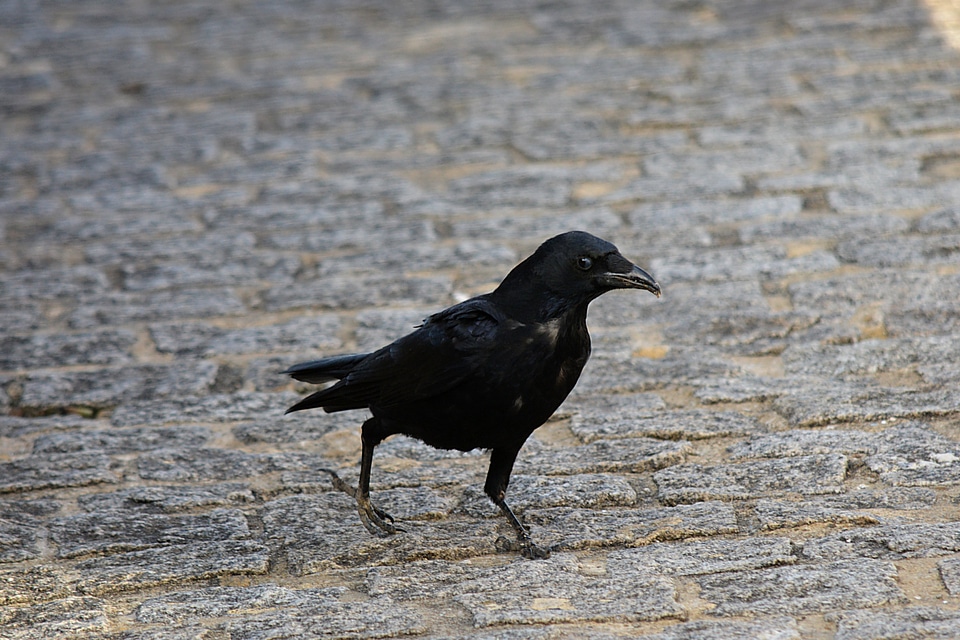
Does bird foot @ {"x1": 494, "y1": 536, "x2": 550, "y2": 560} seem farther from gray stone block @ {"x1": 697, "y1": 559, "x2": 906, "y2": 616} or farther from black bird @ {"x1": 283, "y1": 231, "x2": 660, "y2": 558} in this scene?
gray stone block @ {"x1": 697, "y1": 559, "x2": 906, "y2": 616}

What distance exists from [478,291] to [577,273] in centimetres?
206

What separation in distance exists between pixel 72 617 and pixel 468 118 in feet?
17.0

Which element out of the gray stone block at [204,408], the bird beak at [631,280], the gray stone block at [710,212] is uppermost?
the bird beak at [631,280]

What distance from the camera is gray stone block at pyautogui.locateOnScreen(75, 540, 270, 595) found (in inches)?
140

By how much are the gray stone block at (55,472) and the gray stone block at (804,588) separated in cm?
220

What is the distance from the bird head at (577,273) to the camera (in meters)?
3.55

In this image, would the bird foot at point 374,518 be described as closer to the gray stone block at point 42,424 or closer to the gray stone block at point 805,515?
the gray stone block at point 805,515

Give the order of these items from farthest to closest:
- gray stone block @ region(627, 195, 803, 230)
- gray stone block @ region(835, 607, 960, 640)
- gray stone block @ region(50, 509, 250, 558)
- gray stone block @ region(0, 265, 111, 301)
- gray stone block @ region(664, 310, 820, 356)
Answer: gray stone block @ region(627, 195, 803, 230) → gray stone block @ region(0, 265, 111, 301) → gray stone block @ region(664, 310, 820, 356) → gray stone block @ region(50, 509, 250, 558) → gray stone block @ region(835, 607, 960, 640)

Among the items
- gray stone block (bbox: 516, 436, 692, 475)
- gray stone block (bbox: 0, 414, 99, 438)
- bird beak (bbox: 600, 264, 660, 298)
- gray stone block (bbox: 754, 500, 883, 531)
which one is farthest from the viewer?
gray stone block (bbox: 0, 414, 99, 438)

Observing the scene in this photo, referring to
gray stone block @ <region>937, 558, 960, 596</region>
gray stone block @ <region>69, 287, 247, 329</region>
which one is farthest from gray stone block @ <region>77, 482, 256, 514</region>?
gray stone block @ <region>937, 558, 960, 596</region>

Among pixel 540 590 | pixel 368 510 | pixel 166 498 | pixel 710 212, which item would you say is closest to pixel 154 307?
pixel 166 498

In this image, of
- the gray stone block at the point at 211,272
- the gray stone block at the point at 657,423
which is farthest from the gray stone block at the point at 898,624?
the gray stone block at the point at 211,272

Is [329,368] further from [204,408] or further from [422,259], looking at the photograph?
[422,259]

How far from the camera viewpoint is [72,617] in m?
3.33
